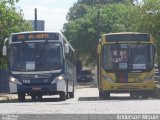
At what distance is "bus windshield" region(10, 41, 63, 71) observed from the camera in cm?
2639

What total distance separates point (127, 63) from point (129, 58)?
0.27m

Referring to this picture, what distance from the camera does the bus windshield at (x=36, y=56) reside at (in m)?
26.4

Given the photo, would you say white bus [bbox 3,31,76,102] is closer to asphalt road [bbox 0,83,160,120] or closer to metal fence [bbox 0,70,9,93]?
asphalt road [bbox 0,83,160,120]

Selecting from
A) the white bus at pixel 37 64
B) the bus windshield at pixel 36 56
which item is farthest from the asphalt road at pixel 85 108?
the bus windshield at pixel 36 56

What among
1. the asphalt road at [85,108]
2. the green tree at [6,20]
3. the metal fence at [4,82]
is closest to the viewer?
the asphalt road at [85,108]

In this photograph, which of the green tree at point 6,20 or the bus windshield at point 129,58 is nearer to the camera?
the bus windshield at point 129,58

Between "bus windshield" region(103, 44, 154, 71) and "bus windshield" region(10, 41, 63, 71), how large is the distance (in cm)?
263

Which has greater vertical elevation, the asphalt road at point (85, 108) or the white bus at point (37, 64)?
the white bus at point (37, 64)

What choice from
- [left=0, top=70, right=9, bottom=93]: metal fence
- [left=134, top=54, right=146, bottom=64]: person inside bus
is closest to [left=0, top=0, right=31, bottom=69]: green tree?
[left=0, top=70, right=9, bottom=93]: metal fence

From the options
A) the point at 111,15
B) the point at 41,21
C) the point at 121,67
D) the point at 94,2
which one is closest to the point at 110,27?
the point at 111,15

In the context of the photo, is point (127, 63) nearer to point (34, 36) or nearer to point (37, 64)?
point (37, 64)

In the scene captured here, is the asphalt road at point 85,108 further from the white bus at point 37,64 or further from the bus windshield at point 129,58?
the bus windshield at point 129,58

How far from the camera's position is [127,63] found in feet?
90.7

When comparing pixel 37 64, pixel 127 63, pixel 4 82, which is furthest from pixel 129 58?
pixel 4 82
